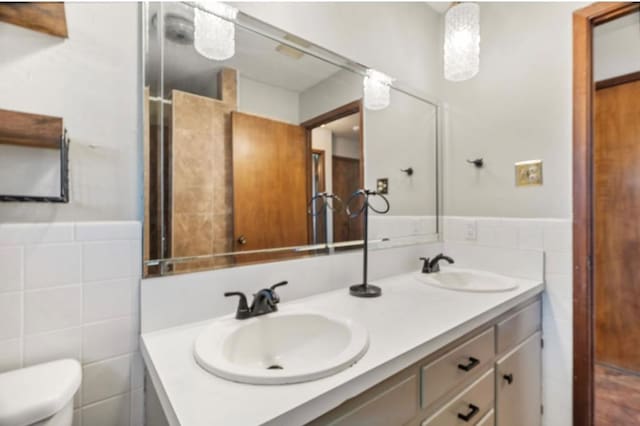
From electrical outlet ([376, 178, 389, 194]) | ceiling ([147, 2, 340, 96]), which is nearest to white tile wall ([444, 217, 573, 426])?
electrical outlet ([376, 178, 389, 194])

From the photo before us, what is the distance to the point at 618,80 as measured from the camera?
2090mm

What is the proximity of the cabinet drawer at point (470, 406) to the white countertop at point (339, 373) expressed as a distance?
204 mm

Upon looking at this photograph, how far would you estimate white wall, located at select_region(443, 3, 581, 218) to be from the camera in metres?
1.45

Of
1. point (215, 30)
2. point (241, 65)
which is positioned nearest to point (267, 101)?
point (241, 65)

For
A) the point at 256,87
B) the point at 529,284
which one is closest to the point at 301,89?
the point at 256,87

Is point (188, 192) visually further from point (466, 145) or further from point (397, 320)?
point (466, 145)

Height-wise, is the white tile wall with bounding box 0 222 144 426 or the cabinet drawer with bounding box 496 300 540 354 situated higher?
the white tile wall with bounding box 0 222 144 426

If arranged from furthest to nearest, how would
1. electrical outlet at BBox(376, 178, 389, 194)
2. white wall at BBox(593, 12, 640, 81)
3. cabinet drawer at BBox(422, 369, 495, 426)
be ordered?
1. white wall at BBox(593, 12, 640, 81)
2. electrical outlet at BBox(376, 178, 389, 194)
3. cabinet drawer at BBox(422, 369, 495, 426)

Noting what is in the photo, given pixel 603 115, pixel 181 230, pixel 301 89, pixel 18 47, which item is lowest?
pixel 181 230

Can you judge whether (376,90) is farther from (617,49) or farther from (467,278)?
(617,49)

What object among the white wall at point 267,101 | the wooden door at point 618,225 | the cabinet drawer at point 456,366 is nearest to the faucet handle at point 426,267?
the cabinet drawer at point 456,366

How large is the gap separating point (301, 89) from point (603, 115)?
2.34m

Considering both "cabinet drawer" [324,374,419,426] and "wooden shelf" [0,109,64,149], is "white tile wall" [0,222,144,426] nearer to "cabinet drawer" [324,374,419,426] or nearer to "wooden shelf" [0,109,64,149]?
"wooden shelf" [0,109,64,149]

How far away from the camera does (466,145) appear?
181 centimetres
